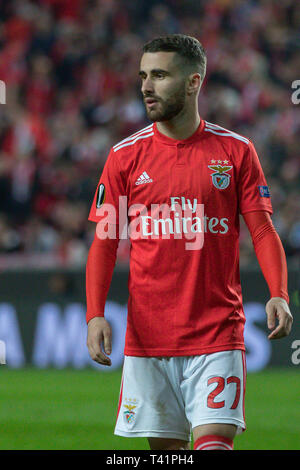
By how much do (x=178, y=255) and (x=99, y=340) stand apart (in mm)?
497

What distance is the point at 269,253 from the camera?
372cm

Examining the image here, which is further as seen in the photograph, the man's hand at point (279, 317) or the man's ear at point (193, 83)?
the man's ear at point (193, 83)

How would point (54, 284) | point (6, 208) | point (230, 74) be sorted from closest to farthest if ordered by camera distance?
point (54, 284)
point (6, 208)
point (230, 74)

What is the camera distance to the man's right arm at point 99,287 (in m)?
3.61

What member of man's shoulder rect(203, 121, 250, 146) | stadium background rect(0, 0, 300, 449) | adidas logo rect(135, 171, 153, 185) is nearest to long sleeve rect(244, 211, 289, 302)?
man's shoulder rect(203, 121, 250, 146)

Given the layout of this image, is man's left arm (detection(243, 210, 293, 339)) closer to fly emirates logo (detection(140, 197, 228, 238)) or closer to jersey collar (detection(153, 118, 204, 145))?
fly emirates logo (detection(140, 197, 228, 238))

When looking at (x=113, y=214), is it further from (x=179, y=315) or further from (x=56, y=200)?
(x=56, y=200)

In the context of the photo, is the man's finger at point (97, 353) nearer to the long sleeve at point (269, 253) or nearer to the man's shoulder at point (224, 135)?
the long sleeve at point (269, 253)

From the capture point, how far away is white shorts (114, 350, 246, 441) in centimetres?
364

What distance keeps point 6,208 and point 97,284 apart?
8127 mm

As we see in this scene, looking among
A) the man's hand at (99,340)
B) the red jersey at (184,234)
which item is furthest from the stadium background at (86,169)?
the man's hand at (99,340)

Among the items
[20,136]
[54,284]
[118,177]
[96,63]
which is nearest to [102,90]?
[96,63]

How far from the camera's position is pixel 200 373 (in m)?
3.70

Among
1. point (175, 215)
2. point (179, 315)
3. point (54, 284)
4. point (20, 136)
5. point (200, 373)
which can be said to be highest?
point (20, 136)
